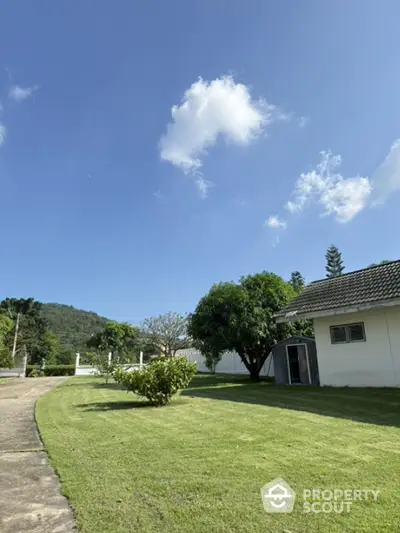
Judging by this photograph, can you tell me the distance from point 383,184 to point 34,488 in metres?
14.3

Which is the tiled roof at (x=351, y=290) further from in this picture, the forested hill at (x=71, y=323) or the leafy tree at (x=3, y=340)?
the forested hill at (x=71, y=323)

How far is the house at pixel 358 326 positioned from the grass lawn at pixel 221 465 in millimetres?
4014

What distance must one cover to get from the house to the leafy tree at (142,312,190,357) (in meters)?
23.3

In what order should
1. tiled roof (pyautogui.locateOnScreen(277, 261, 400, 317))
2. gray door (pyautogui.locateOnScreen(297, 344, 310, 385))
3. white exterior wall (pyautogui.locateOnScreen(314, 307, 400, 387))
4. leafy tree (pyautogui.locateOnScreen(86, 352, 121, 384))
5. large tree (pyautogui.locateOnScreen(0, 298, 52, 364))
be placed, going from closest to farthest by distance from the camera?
1. white exterior wall (pyautogui.locateOnScreen(314, 307, 400, 387))
2. tiled roof (pyautogui.locateOnScreen(277, 261, 400, 317))
3. gray door (pyautogui.locateOnScreen(297, 344, 310, 385))
4. leafy tree (pyautogui.locateOnScreen(86, 352, 121, 384))
5. large tree (pyautogui.locateOnScreen(0, 298, 52, 364))

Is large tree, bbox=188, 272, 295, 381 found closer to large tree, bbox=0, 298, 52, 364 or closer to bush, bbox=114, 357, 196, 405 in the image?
bush, bbox=114, 357, 196, 405

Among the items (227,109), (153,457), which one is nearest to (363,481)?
(153,457)

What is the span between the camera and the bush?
380 inches

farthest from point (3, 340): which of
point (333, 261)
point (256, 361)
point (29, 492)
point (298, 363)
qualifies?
point (333, 261)

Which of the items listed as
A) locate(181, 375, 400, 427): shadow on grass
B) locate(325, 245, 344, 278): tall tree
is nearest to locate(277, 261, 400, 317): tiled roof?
locate(181, 375, 400, 427): shadow on grass

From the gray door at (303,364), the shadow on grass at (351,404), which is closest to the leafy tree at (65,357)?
the gray door at (303,364)

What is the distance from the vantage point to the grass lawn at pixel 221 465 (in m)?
2.83

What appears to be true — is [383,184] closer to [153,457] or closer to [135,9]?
[135,9]

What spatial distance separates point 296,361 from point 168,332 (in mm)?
23270

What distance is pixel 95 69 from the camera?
12000 mm
